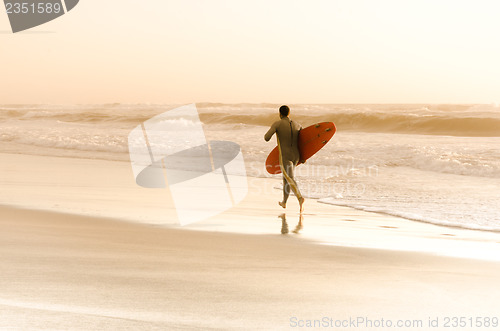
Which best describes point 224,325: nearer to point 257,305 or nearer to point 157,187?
point 257,305

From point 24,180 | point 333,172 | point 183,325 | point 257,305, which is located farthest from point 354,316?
point 333,172

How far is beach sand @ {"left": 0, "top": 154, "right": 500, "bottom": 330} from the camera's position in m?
3.99

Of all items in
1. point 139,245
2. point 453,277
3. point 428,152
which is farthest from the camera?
point 428,152

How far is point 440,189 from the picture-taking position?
1182 cm

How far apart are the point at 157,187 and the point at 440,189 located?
513cm

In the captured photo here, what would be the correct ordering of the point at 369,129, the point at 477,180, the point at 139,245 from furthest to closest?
1. the point at 369,129
2. the point at 477,180
3. the point at 139,245

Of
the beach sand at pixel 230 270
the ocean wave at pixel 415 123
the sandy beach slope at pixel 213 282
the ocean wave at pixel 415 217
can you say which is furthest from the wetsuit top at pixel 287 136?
the ocean wave at pixel 415 123

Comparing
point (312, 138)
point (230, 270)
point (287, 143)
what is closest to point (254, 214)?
point (287, 143)

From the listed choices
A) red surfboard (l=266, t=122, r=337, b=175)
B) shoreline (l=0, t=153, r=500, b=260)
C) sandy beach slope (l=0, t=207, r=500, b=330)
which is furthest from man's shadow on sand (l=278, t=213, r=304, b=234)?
red surfboard (l=266, t=122, r=337, b=175)

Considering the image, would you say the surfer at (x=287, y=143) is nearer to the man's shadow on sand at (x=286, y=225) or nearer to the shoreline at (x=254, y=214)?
the shoreline at (x=254, y=214)

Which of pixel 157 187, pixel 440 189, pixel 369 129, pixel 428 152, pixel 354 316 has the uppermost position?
pixel 354 316

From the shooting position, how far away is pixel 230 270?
5.23 m

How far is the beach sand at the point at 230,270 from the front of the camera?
3.99 meters

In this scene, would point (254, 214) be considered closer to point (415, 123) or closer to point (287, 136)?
point (287, 136)
